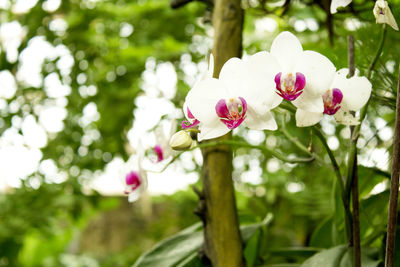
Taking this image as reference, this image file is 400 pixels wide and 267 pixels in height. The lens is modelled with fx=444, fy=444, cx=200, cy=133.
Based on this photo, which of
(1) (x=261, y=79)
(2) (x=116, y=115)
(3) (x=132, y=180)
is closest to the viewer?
(1) (x=261, y=79)

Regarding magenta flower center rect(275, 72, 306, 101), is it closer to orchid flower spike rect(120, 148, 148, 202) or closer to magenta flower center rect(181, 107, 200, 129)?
magenta flower center rect(181, 107, 200, 129)

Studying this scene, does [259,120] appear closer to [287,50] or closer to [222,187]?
[287,50]

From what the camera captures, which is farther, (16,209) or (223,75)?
(16,209)

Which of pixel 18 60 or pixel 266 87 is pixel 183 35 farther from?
pixel 266 87

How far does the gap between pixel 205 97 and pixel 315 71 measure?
0.07 meters

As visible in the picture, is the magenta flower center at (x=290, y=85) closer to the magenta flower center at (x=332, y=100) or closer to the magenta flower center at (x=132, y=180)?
the magenta flower center at (x=332, y=100)

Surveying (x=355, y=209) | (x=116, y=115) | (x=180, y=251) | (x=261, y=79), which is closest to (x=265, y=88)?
(x=261, y=79)

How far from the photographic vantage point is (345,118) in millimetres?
302

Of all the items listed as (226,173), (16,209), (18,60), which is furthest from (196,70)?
(226,173)

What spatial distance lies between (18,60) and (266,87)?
2.34ft

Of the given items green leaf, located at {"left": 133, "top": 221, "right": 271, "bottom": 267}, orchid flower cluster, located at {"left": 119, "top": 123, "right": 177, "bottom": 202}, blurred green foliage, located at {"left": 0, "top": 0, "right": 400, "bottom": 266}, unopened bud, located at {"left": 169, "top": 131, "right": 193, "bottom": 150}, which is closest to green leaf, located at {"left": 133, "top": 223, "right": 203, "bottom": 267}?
green leaf, located at {"left": 133, "top": 221, "right": 271, "bottom": 267}

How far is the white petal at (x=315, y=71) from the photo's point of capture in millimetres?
282

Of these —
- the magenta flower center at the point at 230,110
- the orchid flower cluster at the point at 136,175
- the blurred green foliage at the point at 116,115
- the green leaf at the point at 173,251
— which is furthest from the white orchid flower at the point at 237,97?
the blurred green foliage at the point at 116,115

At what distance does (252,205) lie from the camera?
1147mm
